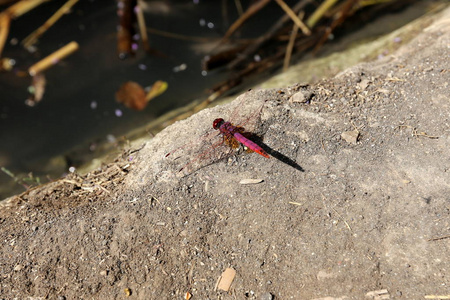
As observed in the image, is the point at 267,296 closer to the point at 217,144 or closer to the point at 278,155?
the point at 278,155

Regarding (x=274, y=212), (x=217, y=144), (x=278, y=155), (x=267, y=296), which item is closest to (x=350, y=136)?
(x=278, y=155)

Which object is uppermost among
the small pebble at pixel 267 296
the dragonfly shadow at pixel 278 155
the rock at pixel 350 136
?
the dragonfly shadow at pixel 278 155

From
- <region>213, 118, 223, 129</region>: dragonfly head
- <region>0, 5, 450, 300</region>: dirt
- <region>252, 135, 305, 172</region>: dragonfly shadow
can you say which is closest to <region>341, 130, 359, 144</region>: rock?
<region>0, 5, 450, 300</region>: dirt

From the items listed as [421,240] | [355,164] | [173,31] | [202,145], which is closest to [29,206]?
[202,145]

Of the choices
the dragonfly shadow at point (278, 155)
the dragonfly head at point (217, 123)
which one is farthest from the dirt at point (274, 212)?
the dragonfly head at point (217, 123)

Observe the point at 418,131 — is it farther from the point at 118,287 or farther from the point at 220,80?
the point at 220,80

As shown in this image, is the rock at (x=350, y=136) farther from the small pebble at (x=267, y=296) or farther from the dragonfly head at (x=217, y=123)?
the small pebble at (x=267, y=296)
